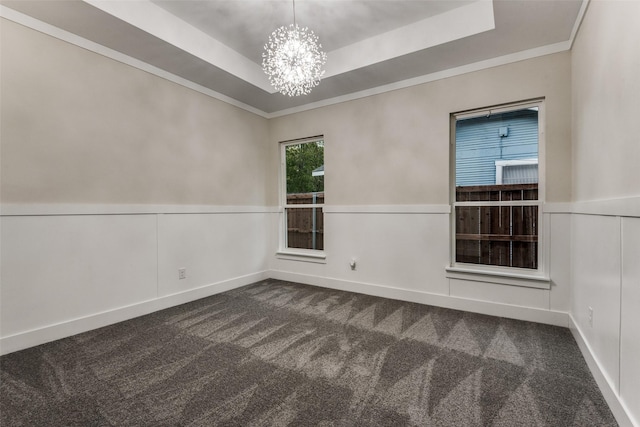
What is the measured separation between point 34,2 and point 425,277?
14.1ft

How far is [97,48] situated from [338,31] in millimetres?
2344

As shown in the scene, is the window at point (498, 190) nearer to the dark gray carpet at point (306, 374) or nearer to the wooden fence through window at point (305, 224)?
the dark gray carpet at point (306, 374)

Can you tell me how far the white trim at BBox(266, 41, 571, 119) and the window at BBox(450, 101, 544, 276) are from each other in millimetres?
448

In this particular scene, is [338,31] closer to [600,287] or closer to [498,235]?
[498,235]

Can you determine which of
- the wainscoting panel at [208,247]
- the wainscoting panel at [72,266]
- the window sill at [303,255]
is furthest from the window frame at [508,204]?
the wainscoting panel at [72,266]

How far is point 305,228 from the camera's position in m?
4.45

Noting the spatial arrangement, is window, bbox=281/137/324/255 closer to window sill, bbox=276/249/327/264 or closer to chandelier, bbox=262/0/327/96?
window sill, bbox=276/249/327/264

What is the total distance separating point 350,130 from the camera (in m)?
3.81

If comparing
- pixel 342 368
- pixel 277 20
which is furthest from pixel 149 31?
pixel 342 368

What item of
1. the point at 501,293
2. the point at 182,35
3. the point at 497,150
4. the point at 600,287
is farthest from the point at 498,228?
the point at 182,35

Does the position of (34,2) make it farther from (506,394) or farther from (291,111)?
(506,394)

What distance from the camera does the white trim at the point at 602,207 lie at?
1.31 metres

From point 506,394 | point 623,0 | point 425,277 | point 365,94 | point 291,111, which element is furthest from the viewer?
point 291,111

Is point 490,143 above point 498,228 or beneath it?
above
